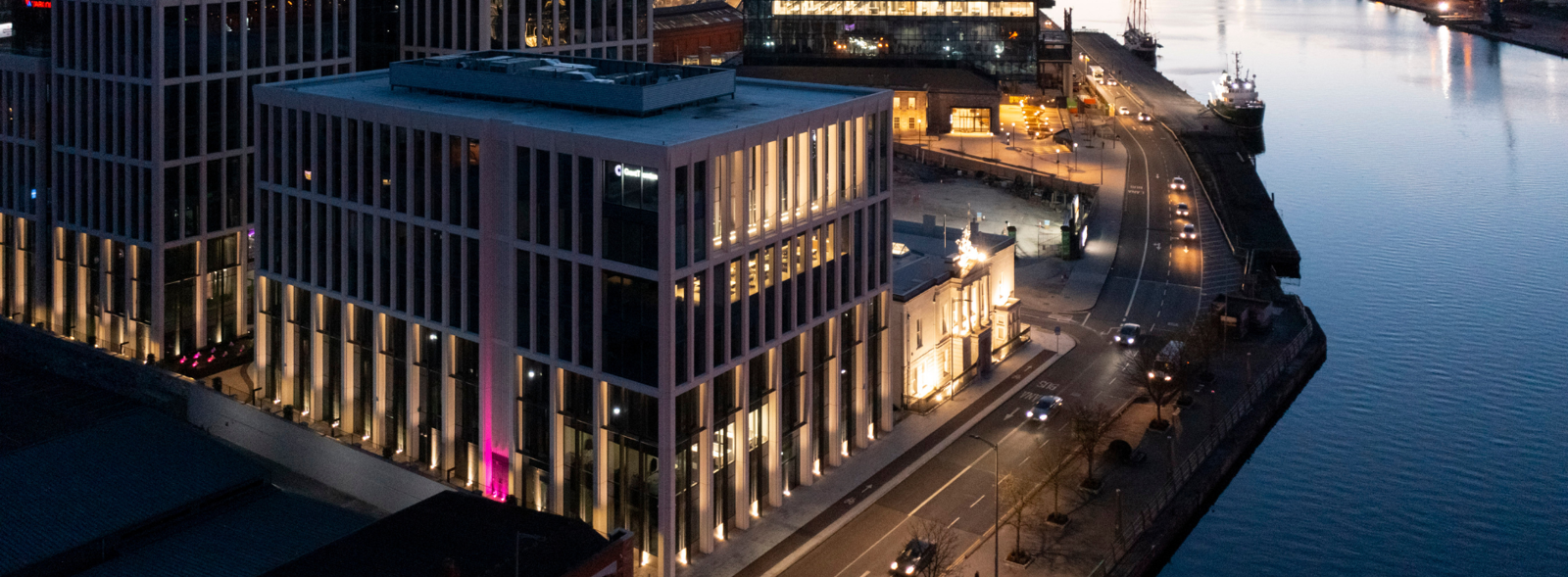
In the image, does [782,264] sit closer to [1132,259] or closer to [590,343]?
[590,343]

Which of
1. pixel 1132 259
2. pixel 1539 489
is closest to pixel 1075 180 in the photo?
pixel 1132 259

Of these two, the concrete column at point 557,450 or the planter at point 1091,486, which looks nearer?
the concrete column at point 557,450

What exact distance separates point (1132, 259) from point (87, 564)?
89098mm

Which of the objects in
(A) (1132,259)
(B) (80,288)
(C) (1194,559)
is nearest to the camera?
(C) (1194,559)

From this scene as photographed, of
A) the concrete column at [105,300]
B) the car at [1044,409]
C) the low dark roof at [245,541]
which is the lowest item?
the low dark roof at [245,541]

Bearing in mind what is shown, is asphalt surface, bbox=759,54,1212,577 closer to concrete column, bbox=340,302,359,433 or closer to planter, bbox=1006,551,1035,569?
Answer: planter, bbox=1006,551,1035,569

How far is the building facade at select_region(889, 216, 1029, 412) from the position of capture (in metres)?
93.6

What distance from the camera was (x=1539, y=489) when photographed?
305ft

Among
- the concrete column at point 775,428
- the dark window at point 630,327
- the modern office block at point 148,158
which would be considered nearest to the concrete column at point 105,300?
the modern office block at point 148,158

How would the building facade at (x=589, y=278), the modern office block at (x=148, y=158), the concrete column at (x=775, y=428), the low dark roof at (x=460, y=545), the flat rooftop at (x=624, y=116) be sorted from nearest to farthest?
the low dark roof at (x=460, y=545) → the building facade at (x=589, y=278) → the flat rooftop at (x=624, y=116) → the concrete column at (x=775, y=428) → the modern office block at (x=148, y=158)

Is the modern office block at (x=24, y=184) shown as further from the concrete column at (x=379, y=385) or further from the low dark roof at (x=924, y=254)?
the low dark roof at (x=924, y=254)

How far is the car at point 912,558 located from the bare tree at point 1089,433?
45.0ft

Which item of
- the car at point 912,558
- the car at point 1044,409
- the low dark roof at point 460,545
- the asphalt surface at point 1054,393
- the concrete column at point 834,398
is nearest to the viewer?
the low dark roof at point 460,545

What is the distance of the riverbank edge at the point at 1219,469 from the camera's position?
78.2 m
